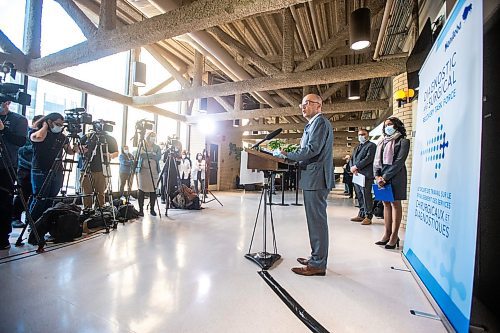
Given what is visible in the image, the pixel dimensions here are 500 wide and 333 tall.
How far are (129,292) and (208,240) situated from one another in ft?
4.44

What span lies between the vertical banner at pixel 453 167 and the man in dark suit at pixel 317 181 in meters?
0.67

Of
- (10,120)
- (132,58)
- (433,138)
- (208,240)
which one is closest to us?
(433,138)

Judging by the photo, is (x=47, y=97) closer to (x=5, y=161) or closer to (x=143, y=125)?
(x=143, y=125)

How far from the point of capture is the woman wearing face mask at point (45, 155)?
279cm

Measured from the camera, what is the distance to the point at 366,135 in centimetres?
425

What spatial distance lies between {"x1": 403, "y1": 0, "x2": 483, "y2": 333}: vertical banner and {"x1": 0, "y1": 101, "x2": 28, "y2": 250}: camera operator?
3.44 m

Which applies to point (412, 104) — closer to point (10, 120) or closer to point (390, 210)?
point (390, 210)

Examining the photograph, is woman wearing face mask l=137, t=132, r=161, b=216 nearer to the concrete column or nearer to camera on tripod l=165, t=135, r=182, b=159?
camera on tripod l=165, t=135, r=182, b=159

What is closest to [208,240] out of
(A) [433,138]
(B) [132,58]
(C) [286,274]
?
(C) [286,274]

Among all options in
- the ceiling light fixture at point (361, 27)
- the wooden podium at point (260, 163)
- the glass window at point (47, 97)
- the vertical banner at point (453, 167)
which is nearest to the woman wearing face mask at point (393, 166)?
the vertical banner at point (453, 167)

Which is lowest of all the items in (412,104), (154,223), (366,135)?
(154,223)

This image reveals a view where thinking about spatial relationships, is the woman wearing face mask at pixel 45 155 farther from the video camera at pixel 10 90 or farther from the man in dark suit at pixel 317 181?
the man in dark suit at pixel 317 181

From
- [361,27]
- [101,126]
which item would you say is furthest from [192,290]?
[361,27]

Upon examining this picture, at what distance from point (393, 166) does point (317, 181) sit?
1.08 metres
